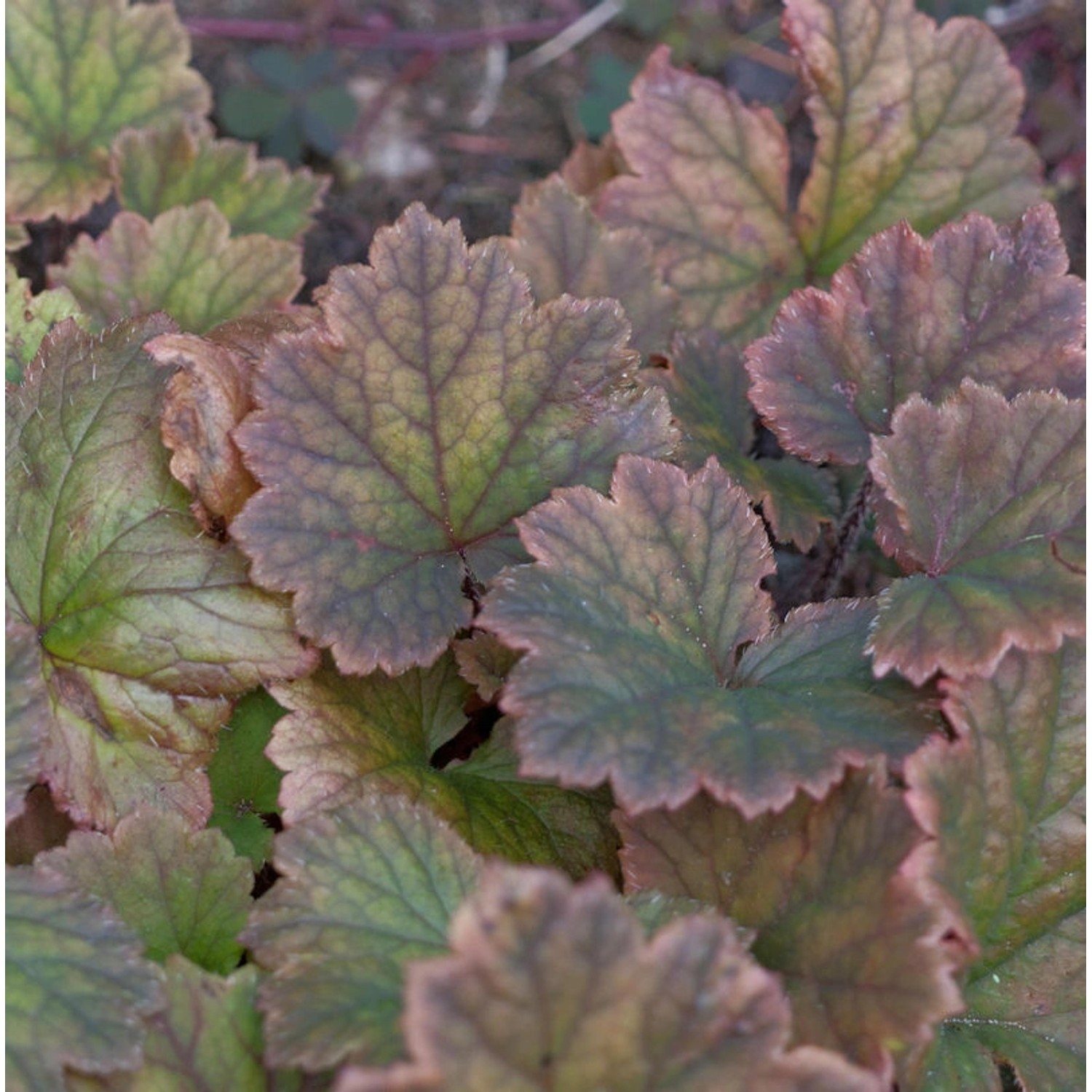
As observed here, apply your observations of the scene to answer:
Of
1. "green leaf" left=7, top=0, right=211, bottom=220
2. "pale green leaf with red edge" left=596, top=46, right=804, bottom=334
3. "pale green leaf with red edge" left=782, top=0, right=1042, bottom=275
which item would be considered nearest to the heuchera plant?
"pale green leaf with red edge" left=596, top=46, right=804, bottom=334

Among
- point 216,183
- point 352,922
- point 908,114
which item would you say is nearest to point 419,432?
point 352,922

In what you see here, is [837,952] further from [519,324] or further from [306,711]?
[519,324]

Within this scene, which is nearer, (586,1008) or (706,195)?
(586,1008)

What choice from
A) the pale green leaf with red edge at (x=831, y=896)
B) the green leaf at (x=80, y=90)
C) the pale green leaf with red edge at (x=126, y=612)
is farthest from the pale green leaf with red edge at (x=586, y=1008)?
the green leaf at (x=80, y=90)

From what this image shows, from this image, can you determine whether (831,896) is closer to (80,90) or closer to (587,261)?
(587,261)

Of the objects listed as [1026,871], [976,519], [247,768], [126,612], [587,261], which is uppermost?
[587,261]

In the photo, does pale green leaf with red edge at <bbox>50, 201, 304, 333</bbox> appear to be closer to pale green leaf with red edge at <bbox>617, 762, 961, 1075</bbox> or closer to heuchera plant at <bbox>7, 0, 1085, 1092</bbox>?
heuchera plant at <bbox>7, 0, 1085, 1092</bbox>
